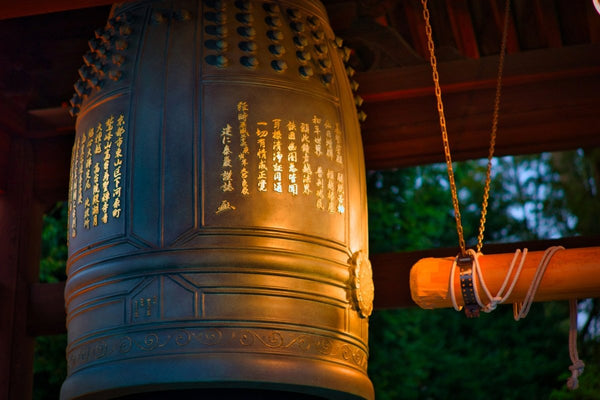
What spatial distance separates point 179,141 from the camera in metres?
3.23

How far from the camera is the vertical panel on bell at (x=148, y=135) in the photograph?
3184mm

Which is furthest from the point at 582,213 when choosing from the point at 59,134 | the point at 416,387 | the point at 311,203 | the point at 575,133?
the point at 311,203

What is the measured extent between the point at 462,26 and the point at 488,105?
1.39ft

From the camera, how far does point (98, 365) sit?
10.3 feet

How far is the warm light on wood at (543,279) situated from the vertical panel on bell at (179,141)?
83 centimetres

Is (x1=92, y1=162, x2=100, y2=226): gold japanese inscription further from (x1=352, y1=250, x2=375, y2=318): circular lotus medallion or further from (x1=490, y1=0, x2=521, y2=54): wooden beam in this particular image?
(x1=490, y1=0, x2=521, y2=54): wooden beam

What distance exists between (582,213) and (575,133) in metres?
6.15

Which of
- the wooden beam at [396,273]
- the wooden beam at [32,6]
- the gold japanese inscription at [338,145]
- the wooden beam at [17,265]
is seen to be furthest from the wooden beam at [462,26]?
the wooden beam at [17,265]

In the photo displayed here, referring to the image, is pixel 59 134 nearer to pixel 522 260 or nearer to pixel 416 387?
pixel 522 260

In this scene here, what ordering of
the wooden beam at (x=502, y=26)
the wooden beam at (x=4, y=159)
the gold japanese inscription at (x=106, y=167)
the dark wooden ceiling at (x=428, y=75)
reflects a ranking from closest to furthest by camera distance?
the gold japanese inscription at (x=106, y=167)
the dark wooden ceiling at (x=428, y=75)
the wooden beam at (x=502, y=26)
the wooden beam at (x=4, y=159)

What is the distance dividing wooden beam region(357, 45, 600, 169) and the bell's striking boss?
1.00 metres

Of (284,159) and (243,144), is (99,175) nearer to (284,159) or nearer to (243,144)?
(243,144)

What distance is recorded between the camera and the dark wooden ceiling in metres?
4.48

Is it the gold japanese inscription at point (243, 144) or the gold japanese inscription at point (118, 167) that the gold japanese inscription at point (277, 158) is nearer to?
the gold japanese inscription at point (243, 144)
